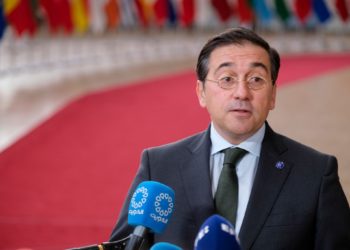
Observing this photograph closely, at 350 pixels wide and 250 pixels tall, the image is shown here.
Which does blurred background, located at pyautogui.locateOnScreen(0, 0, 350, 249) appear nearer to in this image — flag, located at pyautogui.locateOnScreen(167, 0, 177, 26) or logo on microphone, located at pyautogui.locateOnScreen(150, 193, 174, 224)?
flag, located at pyautogui.locateOnScreen(167, 0, 177, 26)

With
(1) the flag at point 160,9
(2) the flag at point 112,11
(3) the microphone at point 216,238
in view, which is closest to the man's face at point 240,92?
(3) the microphone at point 216,238

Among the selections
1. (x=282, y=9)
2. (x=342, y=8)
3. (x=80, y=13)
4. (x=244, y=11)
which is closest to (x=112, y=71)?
(x=80, y=13)

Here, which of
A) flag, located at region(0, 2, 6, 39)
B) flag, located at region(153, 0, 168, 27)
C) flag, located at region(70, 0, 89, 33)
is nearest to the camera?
flag, located at region(0, 2, 6, 39)

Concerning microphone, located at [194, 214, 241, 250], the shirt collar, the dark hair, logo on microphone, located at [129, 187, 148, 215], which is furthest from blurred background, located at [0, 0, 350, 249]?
microphone, located at [194, 214, 241, 250]

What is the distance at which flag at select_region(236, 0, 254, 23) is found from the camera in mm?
11797

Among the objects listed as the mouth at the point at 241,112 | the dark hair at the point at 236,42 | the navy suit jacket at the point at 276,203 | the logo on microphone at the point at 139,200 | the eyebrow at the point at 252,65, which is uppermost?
the dark hair at the point at 236,42

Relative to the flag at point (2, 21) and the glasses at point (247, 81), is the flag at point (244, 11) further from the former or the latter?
the glasses at point (247, 81)

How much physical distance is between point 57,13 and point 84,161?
5.29 meters

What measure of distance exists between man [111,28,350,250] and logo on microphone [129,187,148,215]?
29 cm

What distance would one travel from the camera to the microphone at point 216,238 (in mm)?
1498

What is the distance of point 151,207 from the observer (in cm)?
190

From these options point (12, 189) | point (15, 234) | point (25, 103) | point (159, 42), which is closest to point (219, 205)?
point (15, 234)

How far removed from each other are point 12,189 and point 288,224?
150 inches

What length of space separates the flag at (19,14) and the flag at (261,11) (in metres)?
3.50
